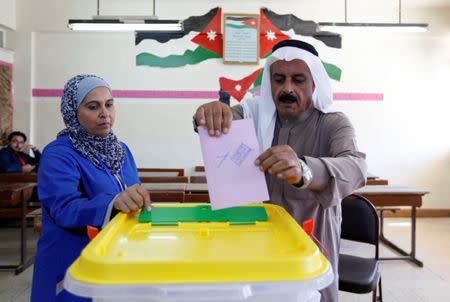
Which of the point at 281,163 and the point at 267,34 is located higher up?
the point at 267,34

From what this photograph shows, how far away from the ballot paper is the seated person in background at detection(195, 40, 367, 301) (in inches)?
4.4

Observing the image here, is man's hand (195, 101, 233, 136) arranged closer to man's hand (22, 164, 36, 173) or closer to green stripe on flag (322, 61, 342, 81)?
man's hand (22, 164, 36, 173)

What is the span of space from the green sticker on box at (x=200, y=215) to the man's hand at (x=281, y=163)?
0.15 meters

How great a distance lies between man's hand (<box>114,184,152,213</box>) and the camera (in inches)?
42.3

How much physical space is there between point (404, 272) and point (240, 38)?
4.10 m

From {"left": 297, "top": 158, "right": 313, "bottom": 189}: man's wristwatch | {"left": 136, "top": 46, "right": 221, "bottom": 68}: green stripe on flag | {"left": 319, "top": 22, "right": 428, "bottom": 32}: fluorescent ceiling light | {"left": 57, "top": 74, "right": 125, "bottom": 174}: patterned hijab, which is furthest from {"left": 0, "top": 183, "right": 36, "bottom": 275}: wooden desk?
{"left": 319, "top": 22, "right": 428, "bottom": 32}: fluorescent ceiling light

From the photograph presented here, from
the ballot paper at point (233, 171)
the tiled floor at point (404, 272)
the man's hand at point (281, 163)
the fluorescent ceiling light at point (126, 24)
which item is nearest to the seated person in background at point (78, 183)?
the ballot paper at point (233, 171)

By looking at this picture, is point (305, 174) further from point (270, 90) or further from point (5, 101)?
point (5, 101)

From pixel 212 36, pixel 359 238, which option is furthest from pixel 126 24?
pixel 359 238

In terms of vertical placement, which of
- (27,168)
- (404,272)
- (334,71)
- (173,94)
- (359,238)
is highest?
(334,71)

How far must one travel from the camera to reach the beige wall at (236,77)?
6.42 meters

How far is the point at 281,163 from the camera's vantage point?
0.94 m

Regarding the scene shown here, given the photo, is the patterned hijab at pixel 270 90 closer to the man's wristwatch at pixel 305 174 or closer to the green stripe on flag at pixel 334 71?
the man's wristwatch at pixel 305 174

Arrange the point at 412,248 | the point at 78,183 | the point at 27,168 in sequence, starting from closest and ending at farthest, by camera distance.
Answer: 1. the point at 78,183
2. the point at 412,248
3. the point at 27,168
